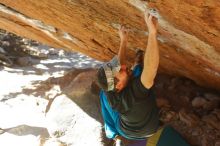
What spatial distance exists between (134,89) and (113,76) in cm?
23

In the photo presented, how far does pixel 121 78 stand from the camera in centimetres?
336

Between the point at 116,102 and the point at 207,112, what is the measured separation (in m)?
1.81

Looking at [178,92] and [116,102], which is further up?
[116,102]

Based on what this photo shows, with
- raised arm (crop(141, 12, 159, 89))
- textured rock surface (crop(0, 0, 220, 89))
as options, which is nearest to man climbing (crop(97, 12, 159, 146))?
raised arm (crop(141, 12, 159, 89))

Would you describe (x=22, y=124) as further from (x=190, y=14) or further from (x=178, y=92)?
(x=190, y=14)

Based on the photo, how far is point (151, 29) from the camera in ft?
9.84

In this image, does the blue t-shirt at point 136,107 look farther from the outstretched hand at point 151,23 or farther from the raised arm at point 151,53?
the outstretched hand at point 151,23

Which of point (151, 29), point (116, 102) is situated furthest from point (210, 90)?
point (151, 29)

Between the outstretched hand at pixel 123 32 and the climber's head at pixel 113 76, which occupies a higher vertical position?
the outstretched hand at pixel 123 32

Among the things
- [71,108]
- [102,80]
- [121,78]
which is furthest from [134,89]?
[71,108]

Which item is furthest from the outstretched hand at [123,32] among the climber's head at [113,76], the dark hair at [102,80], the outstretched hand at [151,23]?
the outstretched hand at [151,23]

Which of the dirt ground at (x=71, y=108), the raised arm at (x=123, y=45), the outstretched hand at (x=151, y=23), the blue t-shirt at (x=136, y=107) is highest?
the outstretched hand at (x=151, y=23)

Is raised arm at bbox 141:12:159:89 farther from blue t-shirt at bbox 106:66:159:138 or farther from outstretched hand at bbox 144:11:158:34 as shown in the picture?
blue t-shirt at bbox 106:66:159:138

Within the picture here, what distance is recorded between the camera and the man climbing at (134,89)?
3080 mm
